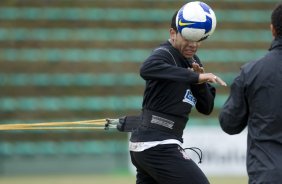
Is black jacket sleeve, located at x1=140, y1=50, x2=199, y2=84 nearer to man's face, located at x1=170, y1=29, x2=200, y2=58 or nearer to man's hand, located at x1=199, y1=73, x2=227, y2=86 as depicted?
man's hand, located at x1=199, y1=73, x2=227, y2=86

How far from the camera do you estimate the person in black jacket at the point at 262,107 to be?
16.1 feet

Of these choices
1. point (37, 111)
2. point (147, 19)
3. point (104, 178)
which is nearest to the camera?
point (104, 178)

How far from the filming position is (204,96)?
627cm

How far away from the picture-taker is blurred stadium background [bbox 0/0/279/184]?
15.8m

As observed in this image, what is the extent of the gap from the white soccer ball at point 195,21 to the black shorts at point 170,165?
33.8 inches

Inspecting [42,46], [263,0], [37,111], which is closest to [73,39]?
[42,46]

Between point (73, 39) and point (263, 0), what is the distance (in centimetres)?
441

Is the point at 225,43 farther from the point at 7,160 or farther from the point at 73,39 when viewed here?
the point at 7,160

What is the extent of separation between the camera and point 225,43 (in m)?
17.8

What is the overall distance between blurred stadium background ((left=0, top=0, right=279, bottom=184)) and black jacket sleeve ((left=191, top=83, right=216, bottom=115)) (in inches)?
341

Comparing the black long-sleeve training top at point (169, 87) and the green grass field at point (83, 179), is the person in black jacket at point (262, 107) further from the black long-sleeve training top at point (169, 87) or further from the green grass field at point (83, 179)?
the green grass field at point (83, 179)

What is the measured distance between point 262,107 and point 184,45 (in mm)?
1354

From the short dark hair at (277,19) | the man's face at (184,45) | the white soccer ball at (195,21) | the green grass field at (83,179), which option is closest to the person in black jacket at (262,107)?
the short dark hair at (277,19)

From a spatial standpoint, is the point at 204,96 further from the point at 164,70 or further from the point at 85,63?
the point at 85,63
